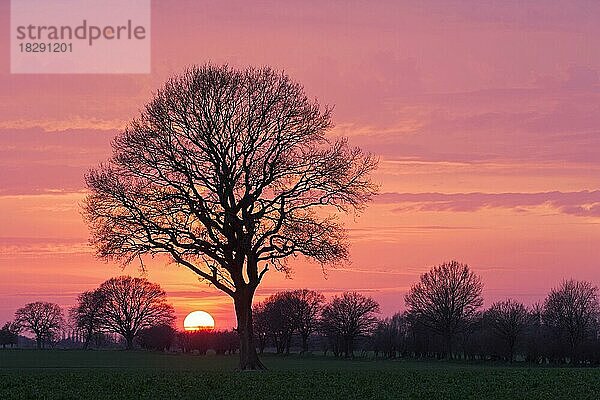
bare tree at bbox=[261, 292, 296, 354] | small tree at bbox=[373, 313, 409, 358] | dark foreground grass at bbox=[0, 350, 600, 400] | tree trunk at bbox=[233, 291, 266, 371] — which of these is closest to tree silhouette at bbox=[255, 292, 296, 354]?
bare tree at bbox=[261, 292, 296, 354]

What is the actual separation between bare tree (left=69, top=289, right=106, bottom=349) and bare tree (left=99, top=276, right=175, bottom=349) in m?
0.80

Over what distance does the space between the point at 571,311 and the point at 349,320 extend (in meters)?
46.0

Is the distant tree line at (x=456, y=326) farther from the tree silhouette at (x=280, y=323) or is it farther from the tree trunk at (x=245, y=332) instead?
the tree trunk at (x=245, y=332)

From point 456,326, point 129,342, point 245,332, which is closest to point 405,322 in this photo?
point 456,326

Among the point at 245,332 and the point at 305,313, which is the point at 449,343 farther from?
the point at 245,332

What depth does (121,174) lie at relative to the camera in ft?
166

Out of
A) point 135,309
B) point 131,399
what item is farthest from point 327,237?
point 135,309

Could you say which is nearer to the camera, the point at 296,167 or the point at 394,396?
the point at 394,396

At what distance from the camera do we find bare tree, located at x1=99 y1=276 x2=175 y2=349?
180 meters

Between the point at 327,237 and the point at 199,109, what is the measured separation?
11440 mm

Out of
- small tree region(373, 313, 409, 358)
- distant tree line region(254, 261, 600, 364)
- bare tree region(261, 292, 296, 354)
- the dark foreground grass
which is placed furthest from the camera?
bare tree region(261, 292, 296, 354)

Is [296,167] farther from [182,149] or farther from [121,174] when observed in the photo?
[121,174]

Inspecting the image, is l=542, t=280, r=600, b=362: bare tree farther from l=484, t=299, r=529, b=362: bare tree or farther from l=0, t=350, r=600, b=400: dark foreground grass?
l=0, t=350, r=600, b=400: dark foreground grass

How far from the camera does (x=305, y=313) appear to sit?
565ft
